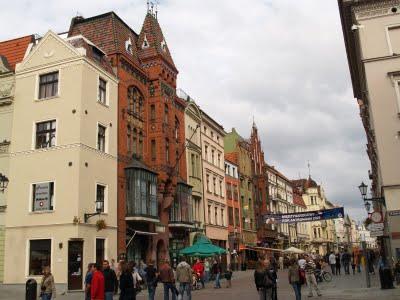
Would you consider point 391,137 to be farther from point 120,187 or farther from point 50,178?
point 50,178

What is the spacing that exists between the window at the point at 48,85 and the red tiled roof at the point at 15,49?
186 inches

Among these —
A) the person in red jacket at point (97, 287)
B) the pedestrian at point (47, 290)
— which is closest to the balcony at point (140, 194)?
the pedestrian at point (47, 290)

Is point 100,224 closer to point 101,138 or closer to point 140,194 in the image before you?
point 140,194

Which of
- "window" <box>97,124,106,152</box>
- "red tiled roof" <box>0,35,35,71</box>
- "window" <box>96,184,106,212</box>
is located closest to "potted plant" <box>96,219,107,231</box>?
"window" <box>96,184,106,212</box>

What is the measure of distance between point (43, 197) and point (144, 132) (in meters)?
10.9

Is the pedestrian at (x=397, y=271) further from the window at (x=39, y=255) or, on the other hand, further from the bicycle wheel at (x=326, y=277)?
the window at (x=39, y=255)

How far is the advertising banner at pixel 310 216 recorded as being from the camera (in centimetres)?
3972

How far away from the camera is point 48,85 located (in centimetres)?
3184

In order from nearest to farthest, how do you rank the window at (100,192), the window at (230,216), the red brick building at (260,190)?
the window at (100,192)
the window at (230,216)
the red brick building at (260,190)

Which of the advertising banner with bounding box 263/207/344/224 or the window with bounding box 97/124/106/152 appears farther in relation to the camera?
the advertising banner with bounding box 263/207/344/224

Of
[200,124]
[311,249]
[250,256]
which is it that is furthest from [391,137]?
[311,249]

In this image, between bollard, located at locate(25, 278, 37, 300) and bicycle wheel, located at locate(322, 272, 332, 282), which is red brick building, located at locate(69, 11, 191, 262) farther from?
bollard, located at locate(25, 278, 37, 300)

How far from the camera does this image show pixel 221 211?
56.0m

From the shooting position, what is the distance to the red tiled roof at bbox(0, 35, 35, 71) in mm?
35719
